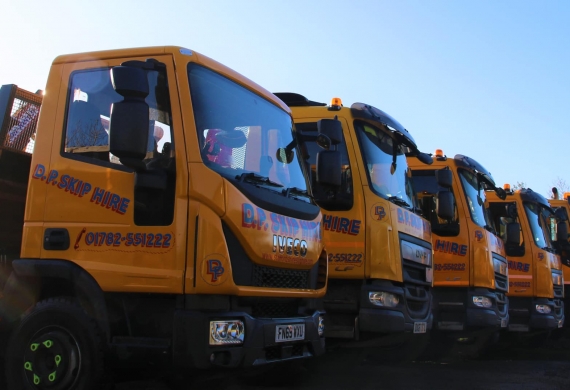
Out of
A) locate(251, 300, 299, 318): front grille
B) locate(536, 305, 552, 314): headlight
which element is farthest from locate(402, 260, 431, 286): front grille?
locate(536, 305, 552, 314): headlight

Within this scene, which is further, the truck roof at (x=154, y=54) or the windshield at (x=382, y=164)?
the windshield at (x=382, y=164)

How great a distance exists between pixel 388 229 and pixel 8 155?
3.74 metres

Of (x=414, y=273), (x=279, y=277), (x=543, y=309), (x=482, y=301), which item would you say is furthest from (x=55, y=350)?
(x=543, y=309)

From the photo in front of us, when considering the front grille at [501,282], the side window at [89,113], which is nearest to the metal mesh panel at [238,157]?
the side window at [89,113]

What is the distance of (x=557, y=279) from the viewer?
1354 cm

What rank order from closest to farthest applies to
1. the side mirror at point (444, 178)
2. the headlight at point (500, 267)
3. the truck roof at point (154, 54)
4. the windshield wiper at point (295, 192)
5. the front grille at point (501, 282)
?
1. the truck roof at point (154, 54)
2. the windshield wiper at point (295, 192)
3. the side mirror at point (444, 178)
4. the headlight at point (500, 267)
5. the front grille at point (501, 282)

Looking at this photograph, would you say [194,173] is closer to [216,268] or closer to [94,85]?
[216,268]

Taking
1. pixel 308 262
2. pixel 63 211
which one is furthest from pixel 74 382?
pixel 308 262

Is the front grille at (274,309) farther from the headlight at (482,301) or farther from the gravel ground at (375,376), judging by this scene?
the headlight at (482,301)

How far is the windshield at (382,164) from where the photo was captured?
785cm

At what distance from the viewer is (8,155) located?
610 centimetres

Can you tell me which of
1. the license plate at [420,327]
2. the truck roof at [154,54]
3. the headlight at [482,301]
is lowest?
the license plate at [420,327]

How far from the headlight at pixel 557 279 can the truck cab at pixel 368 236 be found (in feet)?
19.2

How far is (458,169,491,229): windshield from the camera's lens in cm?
1028
